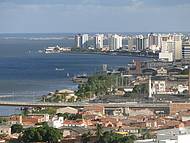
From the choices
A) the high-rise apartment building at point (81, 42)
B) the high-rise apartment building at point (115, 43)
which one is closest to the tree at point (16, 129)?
the high-rise apartment building at point (115, 43)

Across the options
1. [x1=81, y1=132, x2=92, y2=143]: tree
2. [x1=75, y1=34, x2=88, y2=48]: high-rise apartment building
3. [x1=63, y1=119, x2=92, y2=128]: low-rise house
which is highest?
[x1=81, y1=132, x2=92, y2=143]: tree

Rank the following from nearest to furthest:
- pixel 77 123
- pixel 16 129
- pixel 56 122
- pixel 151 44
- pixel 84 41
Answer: pixel 16 129 < pixel 56 122 < pixel 77 123 < pixel 151 44 < pixel 84 41

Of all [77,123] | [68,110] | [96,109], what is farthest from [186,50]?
[77,123]

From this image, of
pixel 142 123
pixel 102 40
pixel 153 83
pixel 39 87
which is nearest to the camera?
pixel 142 123

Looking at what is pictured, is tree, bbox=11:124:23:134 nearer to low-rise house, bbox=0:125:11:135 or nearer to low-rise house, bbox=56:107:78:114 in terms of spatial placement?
low-rise house, bbox=0:125:11:135

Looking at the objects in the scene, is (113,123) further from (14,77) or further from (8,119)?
(14,77)

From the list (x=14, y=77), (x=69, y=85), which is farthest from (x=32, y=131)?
(x=14, y=77)

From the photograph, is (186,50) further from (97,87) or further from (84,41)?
(84,41)

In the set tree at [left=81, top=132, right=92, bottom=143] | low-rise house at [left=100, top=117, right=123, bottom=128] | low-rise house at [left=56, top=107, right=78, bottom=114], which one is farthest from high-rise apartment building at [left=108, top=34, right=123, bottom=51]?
tree at [left=81, top=132, right=92, bottom=143]
